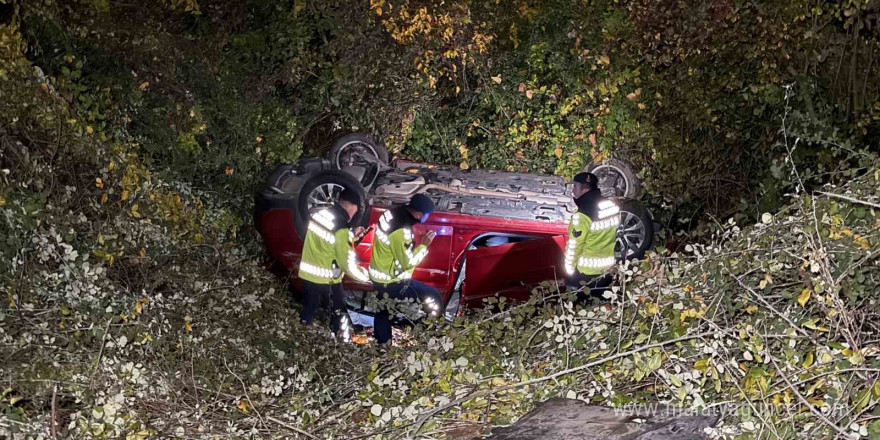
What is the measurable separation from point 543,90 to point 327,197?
5.36ft

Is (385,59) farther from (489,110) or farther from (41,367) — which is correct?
(41,367)

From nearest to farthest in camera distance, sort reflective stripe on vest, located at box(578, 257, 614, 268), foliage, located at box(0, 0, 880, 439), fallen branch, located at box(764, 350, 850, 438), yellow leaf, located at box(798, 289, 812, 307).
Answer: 1. fallen branch, located at box(764, 350, 850, 438)
2. yellow leaf, located at box(798, 289, 812, 307)
3. foliage, located at box(0, 0, 880, 439)
4. reflective stripe on vest, located at box(578, 257, 614, 268)

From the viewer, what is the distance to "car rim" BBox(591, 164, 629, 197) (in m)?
5.40

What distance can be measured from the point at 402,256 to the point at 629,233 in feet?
5.01

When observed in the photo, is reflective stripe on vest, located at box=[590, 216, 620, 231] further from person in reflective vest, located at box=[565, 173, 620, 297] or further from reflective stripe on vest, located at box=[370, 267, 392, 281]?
reflective stripe on vest, located at box=[370, 267, 392, 281]

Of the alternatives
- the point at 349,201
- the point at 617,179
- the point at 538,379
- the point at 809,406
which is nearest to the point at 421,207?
the point at 349,201

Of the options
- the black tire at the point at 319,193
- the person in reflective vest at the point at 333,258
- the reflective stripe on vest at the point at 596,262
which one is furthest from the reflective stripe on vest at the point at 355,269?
the reflective stripe on vest at the point at 596,262

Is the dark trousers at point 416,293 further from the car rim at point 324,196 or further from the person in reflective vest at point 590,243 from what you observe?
the person in reflective vest at point 590,243

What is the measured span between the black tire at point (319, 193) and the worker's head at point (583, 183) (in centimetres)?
143

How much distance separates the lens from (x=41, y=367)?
3.59 metres

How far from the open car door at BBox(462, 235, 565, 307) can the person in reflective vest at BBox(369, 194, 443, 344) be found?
0.26m

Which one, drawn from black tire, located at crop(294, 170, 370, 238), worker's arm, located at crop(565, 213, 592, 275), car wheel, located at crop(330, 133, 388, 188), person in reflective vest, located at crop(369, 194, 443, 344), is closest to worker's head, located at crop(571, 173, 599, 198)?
worker's arm, located at crop(565, 213, 592, 275)

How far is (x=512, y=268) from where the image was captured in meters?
5.37

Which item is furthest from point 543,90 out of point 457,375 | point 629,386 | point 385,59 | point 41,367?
point 41,367
